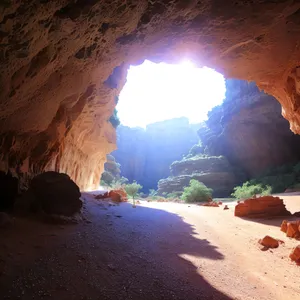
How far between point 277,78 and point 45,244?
26.8 ft

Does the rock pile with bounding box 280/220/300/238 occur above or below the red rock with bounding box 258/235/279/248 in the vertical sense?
above

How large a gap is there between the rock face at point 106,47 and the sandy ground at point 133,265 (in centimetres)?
289

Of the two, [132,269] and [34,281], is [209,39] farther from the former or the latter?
[34,281]

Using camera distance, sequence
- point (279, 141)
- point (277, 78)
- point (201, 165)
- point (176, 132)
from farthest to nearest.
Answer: point (176, 132) → point (201, 165) → point (279, 141) → point (277, 78)

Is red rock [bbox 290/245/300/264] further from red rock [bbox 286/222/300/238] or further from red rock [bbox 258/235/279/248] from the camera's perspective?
red rock [bbox 286/222/300/238]

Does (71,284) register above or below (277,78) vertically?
below

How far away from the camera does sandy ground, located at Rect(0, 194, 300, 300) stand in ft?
9.89

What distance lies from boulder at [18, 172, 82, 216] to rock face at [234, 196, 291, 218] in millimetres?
6722

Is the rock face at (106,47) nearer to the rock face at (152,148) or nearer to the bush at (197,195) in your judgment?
the bush at (197,195)

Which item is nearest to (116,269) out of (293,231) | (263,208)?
(293,231)

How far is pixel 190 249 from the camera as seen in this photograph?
5062 mm

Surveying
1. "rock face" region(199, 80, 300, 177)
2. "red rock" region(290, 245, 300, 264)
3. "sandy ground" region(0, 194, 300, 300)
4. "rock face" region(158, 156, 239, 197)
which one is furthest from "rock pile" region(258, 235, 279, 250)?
"rock face" region(199, 80, 300, 177)

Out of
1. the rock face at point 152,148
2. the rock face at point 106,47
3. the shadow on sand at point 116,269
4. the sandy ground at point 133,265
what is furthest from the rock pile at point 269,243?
the rock face at point 152,148

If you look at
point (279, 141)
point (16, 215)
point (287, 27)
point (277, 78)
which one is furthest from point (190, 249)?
point (279, 141)
